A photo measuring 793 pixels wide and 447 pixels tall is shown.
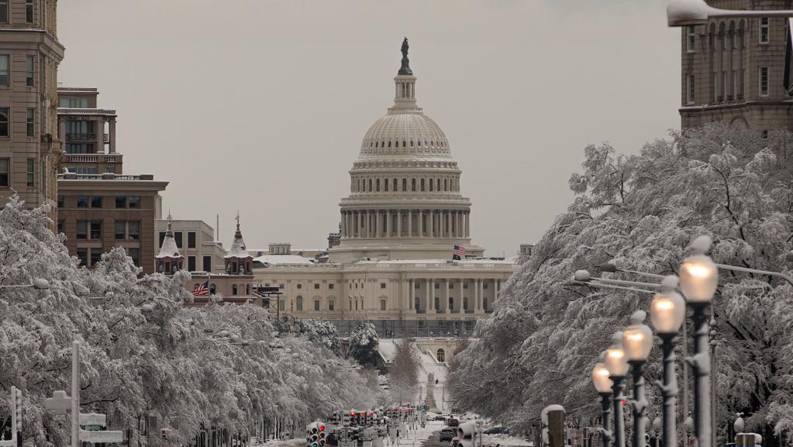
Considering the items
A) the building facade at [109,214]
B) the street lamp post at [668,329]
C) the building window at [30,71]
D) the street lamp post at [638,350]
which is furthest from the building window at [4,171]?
the street lamp post at [668,329]

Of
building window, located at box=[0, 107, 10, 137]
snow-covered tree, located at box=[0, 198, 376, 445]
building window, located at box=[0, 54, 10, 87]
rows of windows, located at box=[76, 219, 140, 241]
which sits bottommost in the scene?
snow-covered tree, located at box=[0, 198, 376, 445]

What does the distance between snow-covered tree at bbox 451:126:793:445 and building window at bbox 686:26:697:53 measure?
1292 cm

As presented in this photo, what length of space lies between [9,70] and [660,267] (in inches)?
1484

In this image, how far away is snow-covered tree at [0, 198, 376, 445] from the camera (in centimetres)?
7050

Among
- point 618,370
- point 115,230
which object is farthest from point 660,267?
point 115,230

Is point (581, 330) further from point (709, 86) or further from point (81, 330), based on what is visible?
point (709, 86)

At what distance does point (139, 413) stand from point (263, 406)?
48.5 meters

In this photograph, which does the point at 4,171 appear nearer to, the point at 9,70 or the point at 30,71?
the point at 9,70

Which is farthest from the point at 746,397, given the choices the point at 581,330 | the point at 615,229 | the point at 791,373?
the point at 615,229

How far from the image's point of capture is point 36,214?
77.5 metres

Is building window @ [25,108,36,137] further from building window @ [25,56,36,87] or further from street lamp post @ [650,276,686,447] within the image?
street lamp post @ [650,276,686,447]

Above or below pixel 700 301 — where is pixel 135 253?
above

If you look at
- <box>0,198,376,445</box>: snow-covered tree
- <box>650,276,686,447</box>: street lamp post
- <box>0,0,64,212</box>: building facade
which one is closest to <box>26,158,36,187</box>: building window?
<box>0,0,64,212</box>: building facade

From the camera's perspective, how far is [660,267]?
256 feet
